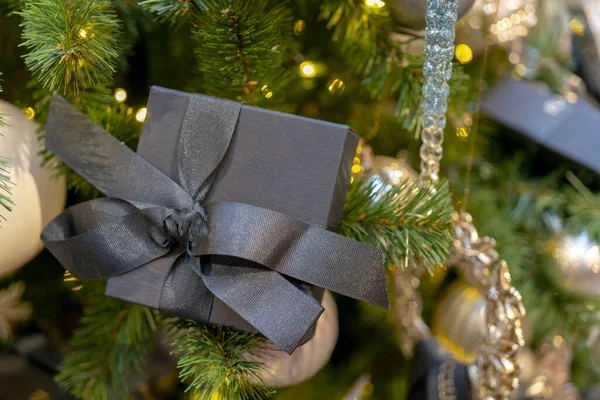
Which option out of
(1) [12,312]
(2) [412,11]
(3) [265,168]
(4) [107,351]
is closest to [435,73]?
(2) [412,11]

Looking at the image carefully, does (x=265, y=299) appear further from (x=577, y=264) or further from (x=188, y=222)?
(x=577, y=264)

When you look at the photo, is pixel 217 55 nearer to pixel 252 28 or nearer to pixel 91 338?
pixel 252 28

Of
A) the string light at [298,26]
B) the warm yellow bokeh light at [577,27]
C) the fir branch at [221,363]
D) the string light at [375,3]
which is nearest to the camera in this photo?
the fir branch at [221,363]

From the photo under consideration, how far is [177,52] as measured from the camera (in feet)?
2.05

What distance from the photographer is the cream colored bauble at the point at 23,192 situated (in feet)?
1.44

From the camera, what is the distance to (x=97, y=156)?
1.48 ft

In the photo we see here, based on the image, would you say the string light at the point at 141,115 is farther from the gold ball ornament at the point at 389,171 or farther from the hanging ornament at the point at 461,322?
the hanging ornament at the point at 461,322

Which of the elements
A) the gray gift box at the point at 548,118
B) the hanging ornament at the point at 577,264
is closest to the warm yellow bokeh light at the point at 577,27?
the gray gift box at the point at 548,118

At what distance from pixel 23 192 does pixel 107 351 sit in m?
0.20

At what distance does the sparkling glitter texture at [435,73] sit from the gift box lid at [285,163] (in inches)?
3.4

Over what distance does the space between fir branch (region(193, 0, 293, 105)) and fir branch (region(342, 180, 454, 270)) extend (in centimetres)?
14

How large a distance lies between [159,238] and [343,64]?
37 cm

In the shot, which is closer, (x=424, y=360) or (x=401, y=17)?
(x=401, y=17)

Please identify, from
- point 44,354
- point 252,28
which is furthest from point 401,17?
point 44,354
